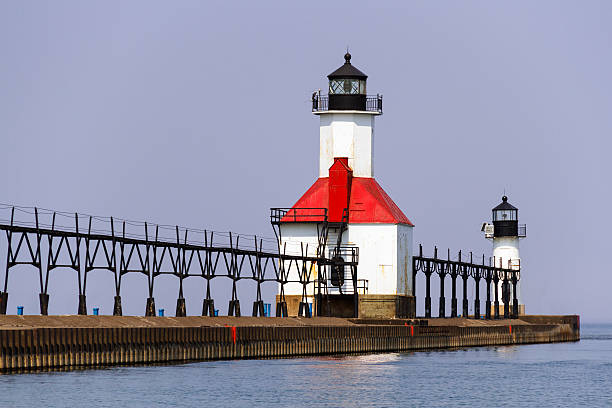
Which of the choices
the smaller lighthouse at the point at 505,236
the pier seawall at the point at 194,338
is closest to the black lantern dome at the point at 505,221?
the smaller lighthouse at the point at 505,236

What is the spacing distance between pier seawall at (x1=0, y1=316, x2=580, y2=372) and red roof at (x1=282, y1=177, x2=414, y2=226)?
8541mm

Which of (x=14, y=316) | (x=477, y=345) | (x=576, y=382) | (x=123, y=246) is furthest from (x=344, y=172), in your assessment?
(x=14, y=316)

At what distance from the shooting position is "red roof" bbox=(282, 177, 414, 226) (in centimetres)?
9856

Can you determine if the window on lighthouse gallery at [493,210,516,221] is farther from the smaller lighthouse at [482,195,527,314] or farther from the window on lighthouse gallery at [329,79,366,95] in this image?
the window on lighthouse gallery at [329,79,366,95]

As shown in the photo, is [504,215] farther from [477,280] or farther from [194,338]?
[194,338]

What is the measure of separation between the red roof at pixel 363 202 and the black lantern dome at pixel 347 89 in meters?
5.58

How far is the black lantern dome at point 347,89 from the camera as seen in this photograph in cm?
10156

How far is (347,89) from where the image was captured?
102m

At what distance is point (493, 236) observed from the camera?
134 m

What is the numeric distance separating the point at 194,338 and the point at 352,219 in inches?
1250

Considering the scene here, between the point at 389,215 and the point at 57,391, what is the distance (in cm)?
4746

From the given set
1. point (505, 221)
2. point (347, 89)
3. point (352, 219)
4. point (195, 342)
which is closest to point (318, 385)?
point (195, 342)

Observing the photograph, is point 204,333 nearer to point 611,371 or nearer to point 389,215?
point 611,371

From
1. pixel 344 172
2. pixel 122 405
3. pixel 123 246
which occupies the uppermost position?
pixel 344 172
